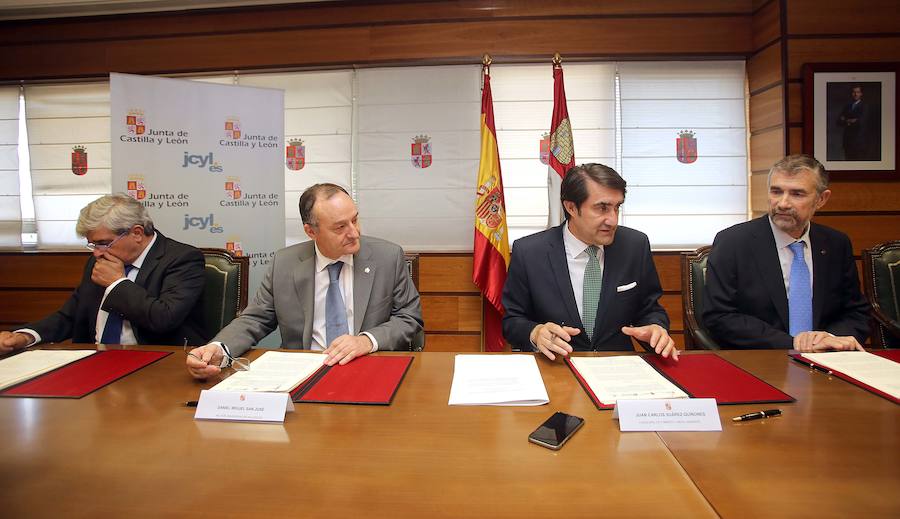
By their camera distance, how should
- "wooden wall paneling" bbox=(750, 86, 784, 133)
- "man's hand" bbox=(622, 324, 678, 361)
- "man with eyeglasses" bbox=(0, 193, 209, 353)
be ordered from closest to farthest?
"man's hand" bbox=(622, 324, 678, 361), "man with eyeglasses" bbox=(0, 193, 209, 353), "wooden wall paneling" bbox=(750, 86, 784, 133)

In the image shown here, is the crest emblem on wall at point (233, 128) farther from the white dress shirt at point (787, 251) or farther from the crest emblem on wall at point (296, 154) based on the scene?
the white dress shirt at point (787, 251)

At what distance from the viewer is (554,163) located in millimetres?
3422

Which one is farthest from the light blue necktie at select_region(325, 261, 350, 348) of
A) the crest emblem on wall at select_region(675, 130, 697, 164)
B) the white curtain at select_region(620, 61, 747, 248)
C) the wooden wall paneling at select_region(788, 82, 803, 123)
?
the wooden wall paneling at select_region(788, 82, 803, 123)

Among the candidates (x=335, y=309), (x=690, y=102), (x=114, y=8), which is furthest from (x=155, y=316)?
(x=690, y=102)

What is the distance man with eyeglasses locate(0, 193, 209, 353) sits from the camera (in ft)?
6.44

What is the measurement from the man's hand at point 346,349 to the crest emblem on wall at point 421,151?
7.83ft

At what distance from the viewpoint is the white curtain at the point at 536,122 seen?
3.72 metres

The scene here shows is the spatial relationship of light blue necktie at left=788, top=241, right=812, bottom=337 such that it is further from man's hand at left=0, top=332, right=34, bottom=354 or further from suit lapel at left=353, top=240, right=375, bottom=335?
man's hand at left=0, top=332, right=34, bottom=354

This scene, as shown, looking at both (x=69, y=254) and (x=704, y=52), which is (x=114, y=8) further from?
(x=704, y=52)

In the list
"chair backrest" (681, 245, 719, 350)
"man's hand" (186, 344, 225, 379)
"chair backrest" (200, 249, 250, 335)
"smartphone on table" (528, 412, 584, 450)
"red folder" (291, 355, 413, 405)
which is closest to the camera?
"smartphone on table" (528, 412, 584, 450)

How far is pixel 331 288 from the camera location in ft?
6.41

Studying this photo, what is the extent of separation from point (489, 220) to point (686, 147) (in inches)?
69.6

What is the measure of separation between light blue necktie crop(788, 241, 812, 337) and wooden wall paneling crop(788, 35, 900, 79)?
2149 millimetres

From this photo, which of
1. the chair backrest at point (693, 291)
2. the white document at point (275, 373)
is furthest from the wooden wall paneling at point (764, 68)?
the white document at point (275, 373)
